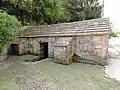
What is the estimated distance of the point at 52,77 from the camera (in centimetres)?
901

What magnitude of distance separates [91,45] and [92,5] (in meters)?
13.0

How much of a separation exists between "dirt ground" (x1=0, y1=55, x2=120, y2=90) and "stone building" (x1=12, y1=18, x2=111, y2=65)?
598mm

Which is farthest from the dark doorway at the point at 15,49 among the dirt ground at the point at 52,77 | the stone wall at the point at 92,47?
the stone wall at the point at 92,47

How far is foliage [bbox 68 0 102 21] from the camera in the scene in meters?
22.5

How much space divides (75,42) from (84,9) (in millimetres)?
11952

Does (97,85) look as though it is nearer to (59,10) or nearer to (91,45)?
(91,45)

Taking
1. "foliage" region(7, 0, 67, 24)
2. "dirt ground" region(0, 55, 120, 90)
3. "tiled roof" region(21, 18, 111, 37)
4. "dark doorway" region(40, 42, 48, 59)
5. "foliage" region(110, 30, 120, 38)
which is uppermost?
"foliage" region(7, 0, 67, 24)

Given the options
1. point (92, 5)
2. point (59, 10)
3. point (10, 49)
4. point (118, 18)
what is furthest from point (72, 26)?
point (118, 18)

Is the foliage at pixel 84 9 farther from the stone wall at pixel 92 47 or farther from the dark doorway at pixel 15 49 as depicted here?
the stone wall at pixel 92 47

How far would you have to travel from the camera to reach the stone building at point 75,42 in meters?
11.0

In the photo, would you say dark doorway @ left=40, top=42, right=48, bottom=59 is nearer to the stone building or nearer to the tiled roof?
the stone building

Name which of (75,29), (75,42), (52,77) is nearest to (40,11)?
(75,29)

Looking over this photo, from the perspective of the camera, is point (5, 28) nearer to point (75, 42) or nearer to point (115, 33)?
point (75, 42)

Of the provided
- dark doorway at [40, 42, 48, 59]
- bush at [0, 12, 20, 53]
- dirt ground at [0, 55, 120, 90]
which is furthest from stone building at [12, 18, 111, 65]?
bush at [0, 12, 20, 53]
